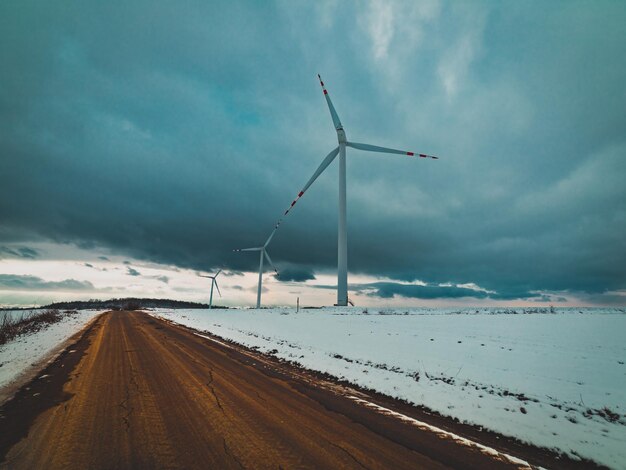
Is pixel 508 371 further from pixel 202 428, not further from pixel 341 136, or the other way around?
pixel 341 136

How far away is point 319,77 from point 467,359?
4081 cm

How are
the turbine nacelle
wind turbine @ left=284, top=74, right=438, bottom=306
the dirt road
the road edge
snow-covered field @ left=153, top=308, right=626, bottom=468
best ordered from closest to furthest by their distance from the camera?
the dirt road → snow-covered field @ left=153, top=308, right=626, bottom=468 → the road edge → wind turbine @ left=284, top=74, right=438, bottom=306 → the turbine nacelle

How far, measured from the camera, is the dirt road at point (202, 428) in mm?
3803

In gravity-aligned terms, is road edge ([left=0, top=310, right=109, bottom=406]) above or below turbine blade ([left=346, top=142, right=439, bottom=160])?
below

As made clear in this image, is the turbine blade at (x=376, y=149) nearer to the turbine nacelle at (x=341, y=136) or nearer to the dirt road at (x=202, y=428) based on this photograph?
the turbine nacelle at (x=341, y=136)

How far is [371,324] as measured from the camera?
61.9 feet

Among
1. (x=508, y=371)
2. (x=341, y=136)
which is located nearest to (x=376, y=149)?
(x=341, y=136)

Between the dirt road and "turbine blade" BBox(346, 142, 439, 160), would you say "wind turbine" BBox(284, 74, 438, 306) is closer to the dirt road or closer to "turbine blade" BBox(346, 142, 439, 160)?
"turbine blade" BBox(346, 142, 439, 160)

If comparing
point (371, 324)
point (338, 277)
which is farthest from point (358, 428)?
point (338, 277)

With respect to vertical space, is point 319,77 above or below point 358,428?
above

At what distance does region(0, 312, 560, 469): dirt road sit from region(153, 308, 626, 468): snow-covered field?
6.14ft

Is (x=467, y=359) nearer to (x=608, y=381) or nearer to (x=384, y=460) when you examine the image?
(x=608, y=381)

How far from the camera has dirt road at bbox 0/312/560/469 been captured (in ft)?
12.5

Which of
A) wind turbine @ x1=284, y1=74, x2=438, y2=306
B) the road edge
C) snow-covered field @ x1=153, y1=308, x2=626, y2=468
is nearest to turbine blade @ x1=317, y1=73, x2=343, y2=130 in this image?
wind turbine @ x1=284, y1=74, x2=438, y2=306
